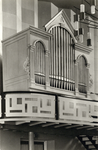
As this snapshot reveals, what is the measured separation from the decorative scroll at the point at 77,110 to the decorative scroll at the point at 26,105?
0.96 meters

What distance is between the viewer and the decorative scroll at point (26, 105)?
45.9 feet

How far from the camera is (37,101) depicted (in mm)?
14227

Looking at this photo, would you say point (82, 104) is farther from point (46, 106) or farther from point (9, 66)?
point (9, 66)

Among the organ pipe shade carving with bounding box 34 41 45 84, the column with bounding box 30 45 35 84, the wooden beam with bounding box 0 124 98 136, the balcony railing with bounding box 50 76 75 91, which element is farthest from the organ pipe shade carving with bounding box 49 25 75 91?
the wooden beam with bounding box 0 124 98 136

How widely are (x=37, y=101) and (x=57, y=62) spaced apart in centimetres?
287

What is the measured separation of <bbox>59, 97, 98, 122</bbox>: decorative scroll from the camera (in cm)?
1517

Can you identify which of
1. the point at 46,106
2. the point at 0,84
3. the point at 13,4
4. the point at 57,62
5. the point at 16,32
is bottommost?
the point at 46,106

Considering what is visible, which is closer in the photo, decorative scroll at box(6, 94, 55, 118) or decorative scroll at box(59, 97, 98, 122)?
decorative scroll at box(6, 94, 55, 118)

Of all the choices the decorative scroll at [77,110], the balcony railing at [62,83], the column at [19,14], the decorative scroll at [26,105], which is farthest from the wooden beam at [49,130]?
the column at [19,14]

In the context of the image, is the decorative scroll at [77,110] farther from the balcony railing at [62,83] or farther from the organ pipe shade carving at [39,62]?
the organ pipe shade carving at [39,62]

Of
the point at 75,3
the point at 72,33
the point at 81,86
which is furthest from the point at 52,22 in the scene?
the point at 75,3

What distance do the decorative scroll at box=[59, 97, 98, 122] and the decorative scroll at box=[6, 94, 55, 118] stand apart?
37.9 inches

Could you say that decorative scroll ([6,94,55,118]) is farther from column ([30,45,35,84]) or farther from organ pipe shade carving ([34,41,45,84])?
organ pipe shade carving ([34,41,45,84])

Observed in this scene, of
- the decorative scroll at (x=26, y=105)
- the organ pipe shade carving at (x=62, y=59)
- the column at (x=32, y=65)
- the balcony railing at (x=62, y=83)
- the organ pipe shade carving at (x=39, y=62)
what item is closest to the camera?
the decorative scroll at (x=26, y=105)
